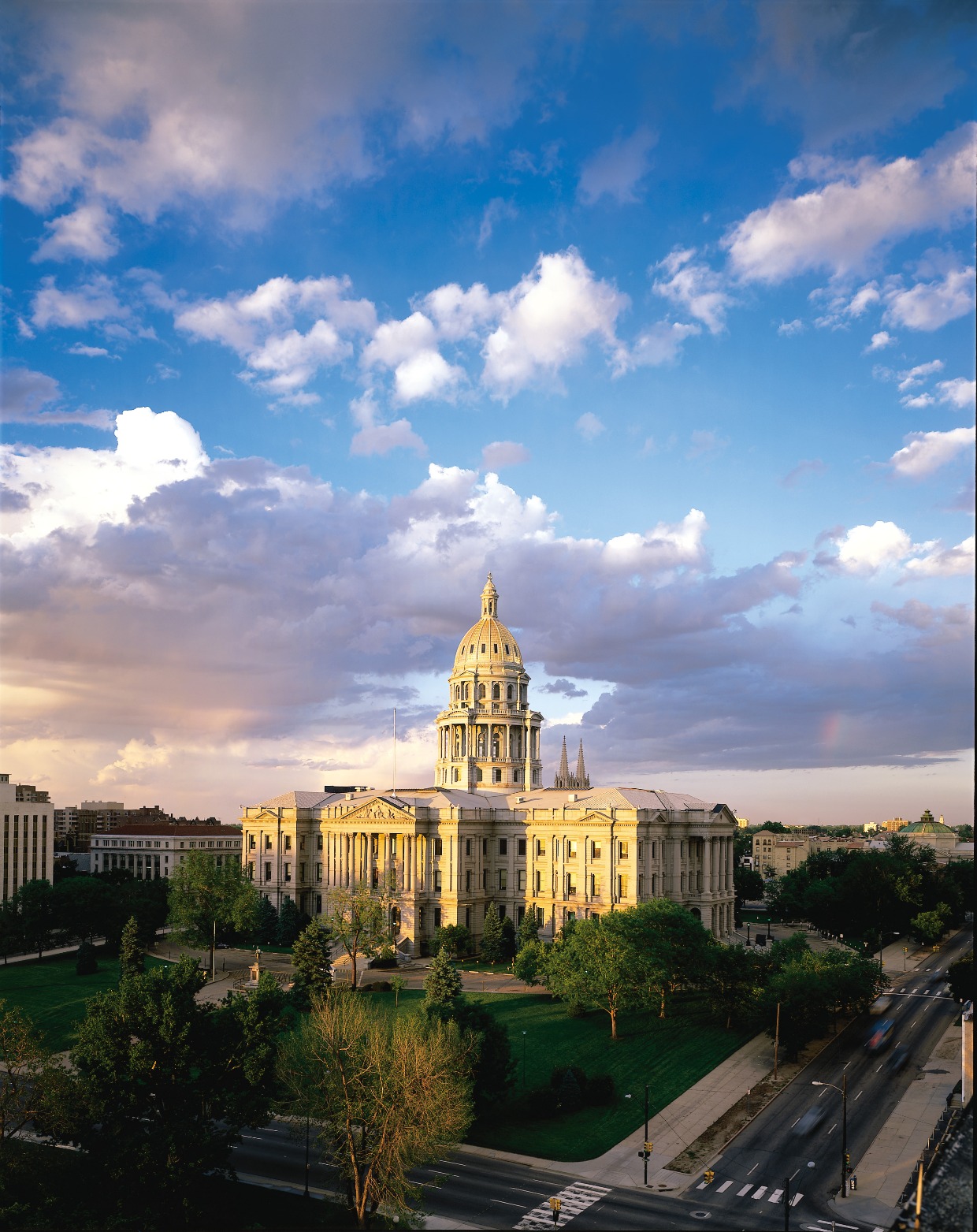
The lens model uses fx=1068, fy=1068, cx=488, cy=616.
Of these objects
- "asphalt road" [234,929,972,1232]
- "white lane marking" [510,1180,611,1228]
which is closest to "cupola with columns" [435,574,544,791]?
"asphalt road" [234,929,972,1232]

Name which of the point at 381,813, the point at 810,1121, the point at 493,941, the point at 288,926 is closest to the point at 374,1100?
the point at 810,1121

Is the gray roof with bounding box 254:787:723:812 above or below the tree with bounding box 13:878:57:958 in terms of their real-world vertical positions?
above

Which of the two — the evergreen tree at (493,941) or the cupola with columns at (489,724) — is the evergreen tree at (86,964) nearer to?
the evergreen tree at (493,941)

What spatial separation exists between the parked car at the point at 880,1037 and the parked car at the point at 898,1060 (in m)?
1.10

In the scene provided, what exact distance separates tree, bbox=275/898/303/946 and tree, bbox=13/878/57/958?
84.2 feet

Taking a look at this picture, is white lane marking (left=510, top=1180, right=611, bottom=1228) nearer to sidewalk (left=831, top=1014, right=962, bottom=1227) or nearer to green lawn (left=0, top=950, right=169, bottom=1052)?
sidewalk (left=831, top=1014, right=962, bottom=1227)

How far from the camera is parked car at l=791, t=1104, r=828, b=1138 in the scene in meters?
64.9

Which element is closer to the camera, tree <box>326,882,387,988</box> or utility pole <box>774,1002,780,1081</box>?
utility pole <box>774,1002,780,1081</box>

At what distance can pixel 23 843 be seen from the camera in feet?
524

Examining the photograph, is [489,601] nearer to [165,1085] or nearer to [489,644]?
[489,644]

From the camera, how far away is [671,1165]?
6016 cm

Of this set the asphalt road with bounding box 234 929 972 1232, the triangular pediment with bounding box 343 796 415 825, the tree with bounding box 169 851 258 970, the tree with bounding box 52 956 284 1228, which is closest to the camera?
the tree with bounding box 52 956 284 1228

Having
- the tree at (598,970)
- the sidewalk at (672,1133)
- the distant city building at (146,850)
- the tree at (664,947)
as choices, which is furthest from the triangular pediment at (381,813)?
the distant city building at (146,850)

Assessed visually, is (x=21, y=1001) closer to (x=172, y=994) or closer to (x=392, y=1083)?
(x=172, y=994)
